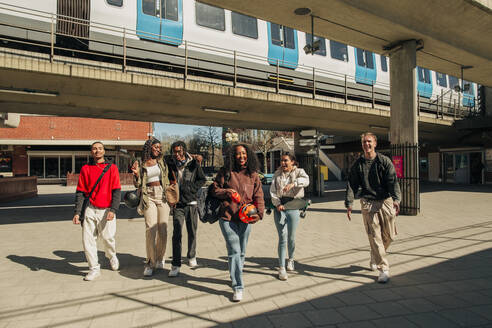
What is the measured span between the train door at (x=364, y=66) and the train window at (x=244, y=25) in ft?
20.4

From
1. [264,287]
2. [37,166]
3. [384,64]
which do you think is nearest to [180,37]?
[264,287]

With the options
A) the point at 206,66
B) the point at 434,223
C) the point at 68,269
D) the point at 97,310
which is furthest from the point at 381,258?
the point at 206,66

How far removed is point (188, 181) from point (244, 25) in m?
9.28

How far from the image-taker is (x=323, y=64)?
14258 mm

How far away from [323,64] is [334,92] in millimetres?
1437

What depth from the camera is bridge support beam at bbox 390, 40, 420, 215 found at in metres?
9.39

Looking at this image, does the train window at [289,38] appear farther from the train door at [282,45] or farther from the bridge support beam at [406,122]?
the bridge support beam at [406,122]

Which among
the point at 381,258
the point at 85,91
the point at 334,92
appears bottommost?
the point at 381,258

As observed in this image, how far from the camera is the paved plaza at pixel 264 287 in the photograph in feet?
9.72

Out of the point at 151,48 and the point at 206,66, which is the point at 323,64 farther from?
the point at 151,48

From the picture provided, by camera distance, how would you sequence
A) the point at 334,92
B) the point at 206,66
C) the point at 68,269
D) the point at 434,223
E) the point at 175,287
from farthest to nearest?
the point at 334,92 < the point at 206,66 < the point at 434,223 < the point at 68,269 < the point at 175,287

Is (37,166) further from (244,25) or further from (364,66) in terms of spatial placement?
(364,66)

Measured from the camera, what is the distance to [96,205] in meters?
4.16

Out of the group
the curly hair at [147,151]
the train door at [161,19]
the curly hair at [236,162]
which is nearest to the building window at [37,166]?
the train door at [161,19]
